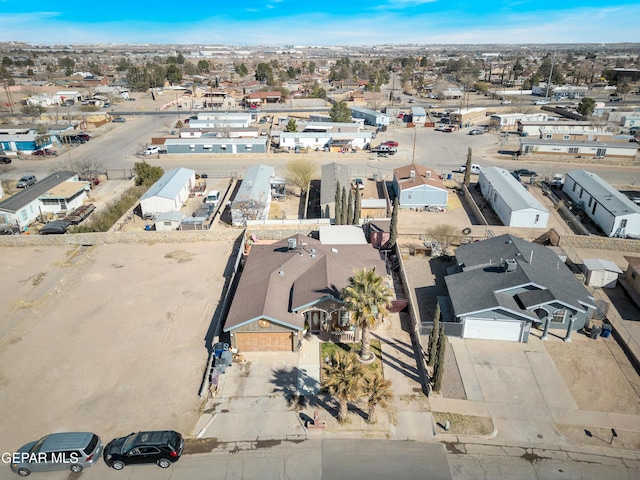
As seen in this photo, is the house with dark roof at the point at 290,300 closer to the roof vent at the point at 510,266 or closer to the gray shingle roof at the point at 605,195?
the roof vent at the point at 510,266

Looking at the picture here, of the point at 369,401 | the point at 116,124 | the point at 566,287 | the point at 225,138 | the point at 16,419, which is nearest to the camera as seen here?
the point at 369,401

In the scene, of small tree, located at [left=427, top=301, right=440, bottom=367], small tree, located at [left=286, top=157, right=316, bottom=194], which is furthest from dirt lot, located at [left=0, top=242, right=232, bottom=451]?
small tree, located at [left=286, top=157, right=316, bottom=194]

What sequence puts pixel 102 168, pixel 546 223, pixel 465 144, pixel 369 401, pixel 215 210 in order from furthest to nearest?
pixel 465 144 < pixel 102 168 < pixel 215 210 < pixel 546 223 < pixel 369 401

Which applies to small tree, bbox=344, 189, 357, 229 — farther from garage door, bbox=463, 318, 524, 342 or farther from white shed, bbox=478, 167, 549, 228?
garage door, bbox=463, 318, 524, 342

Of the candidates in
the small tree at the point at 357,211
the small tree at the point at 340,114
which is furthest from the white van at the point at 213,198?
the small tree at the point at 340,114

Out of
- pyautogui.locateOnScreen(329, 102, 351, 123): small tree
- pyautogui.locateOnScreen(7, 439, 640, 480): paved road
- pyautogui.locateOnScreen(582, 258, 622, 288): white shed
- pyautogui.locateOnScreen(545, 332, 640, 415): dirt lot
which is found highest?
pyautogui.locateOnScreen(329, 102, 351, 123): small tree

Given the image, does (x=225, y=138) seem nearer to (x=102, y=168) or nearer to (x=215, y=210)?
(x=102, y=168)

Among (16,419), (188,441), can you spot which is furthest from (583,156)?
(16,419)
